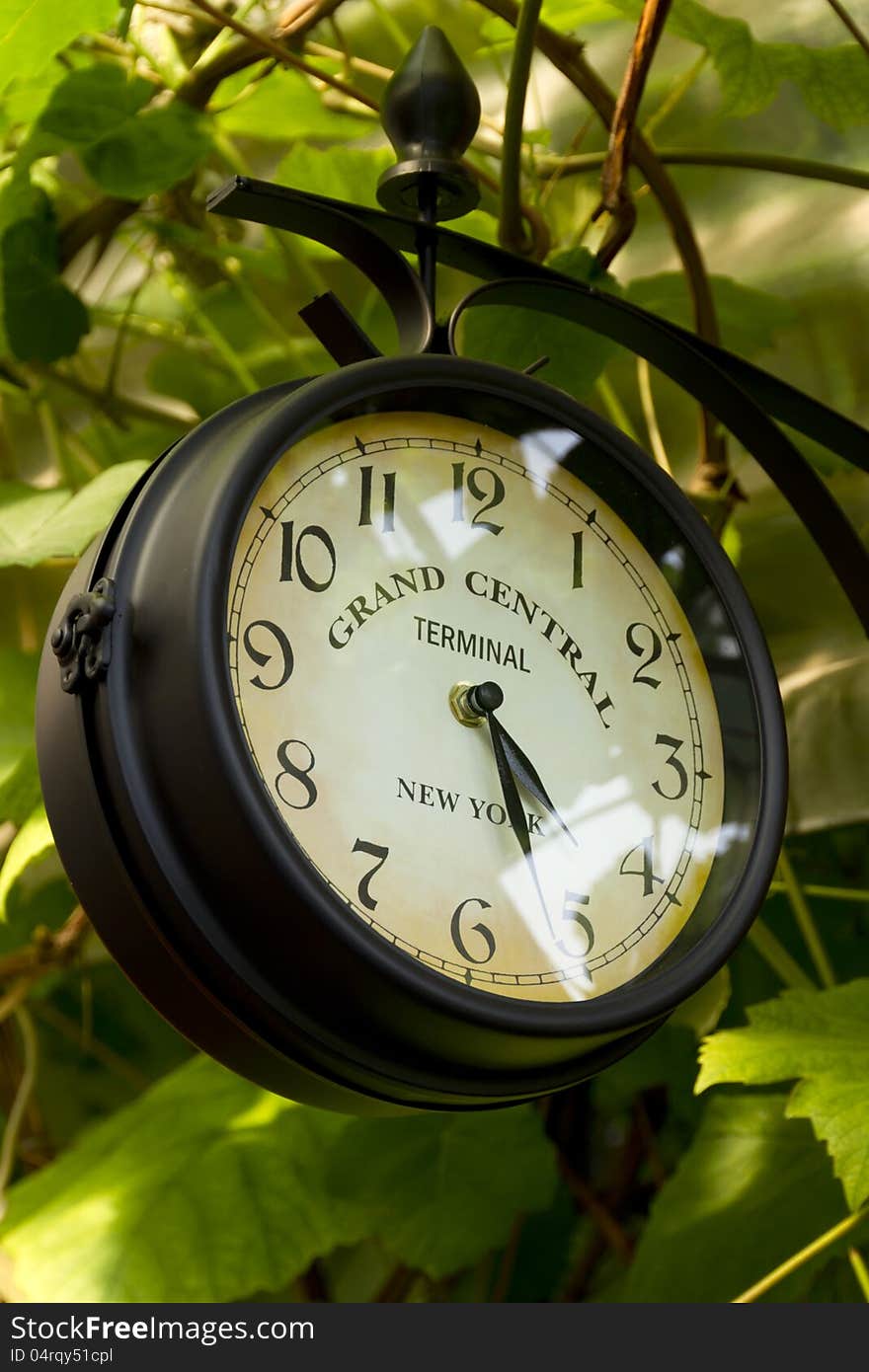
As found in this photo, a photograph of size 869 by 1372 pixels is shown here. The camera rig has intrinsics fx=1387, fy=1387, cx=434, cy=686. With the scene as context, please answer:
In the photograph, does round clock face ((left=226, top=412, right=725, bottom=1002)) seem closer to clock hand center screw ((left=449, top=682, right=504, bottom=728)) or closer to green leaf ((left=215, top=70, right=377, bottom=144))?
clock hand center screw ((left=449, top=682, right=504, bottom=728))

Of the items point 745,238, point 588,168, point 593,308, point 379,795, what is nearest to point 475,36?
point 745,238

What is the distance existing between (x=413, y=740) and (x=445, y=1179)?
26.7 inches

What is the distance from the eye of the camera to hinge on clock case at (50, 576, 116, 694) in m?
0.53

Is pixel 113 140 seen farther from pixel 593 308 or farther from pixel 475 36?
pixel 475 36

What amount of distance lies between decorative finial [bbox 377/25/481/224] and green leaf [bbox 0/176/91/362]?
Answer: 469mm

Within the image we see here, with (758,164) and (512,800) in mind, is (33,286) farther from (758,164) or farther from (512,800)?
(512,800)

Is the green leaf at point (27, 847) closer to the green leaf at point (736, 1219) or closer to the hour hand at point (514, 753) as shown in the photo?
the hour hand at point (514, 753)

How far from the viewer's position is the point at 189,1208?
105 cm

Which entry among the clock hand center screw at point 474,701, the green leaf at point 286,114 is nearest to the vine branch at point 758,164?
the green leaf at point 286,114

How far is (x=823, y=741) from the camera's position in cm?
125

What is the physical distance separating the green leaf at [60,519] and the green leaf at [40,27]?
252 mm

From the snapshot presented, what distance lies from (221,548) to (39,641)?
36.9 inches

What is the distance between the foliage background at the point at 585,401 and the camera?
0.97 m

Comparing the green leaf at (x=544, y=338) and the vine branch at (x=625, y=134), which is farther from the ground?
the vine branch at (x=625, y=134)
